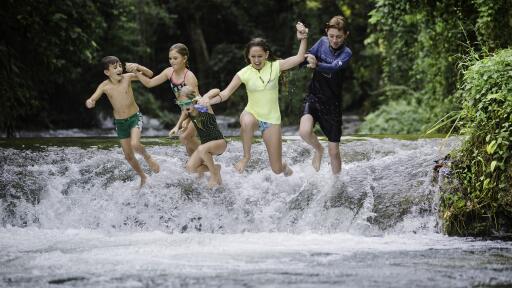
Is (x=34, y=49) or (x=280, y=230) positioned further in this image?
(x=34, y=49)

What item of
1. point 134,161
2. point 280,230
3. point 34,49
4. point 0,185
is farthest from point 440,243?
point 34,49

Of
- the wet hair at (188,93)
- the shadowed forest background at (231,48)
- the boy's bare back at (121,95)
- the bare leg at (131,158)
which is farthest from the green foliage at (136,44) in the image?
the wet hair at (188,93)

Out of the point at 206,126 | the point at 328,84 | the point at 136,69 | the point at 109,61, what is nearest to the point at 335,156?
the point at 328,84

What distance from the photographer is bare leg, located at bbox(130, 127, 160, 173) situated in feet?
29.0

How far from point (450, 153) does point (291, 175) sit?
1670 millimetres

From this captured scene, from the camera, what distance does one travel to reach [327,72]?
8250 mm

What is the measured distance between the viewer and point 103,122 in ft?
75.7

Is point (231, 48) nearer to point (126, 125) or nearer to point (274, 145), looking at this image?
point (126, 125)

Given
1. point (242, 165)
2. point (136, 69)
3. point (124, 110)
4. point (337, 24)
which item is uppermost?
point (337, 24)

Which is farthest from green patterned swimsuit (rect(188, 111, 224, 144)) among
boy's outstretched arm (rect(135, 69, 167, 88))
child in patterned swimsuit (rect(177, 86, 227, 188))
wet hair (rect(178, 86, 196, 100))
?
boy's outstretched arm (rect(135, 69, 167, 88))

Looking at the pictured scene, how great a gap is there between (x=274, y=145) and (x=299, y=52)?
971 mm

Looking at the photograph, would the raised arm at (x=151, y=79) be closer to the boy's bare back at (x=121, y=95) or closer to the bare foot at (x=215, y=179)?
the boy's bare back at (x=121, y=95)

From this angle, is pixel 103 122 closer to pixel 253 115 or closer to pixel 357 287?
pixel 253 115

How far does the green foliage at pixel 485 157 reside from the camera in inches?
298
